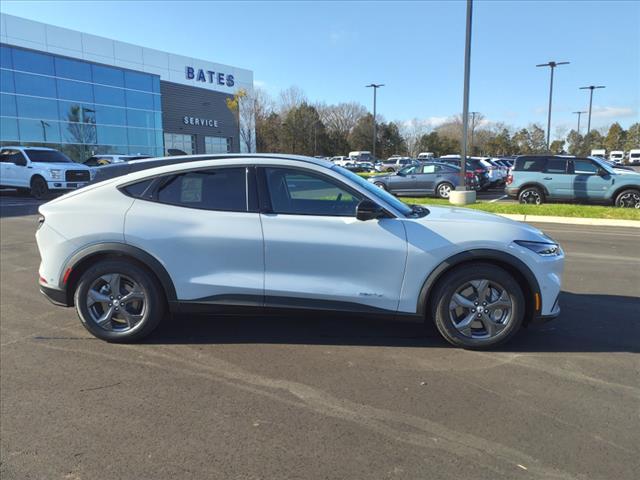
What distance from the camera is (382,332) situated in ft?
15.3

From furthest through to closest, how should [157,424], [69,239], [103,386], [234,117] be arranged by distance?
[234,117] < [69,239] < [103,386] < [157,424]

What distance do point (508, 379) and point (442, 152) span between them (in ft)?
296

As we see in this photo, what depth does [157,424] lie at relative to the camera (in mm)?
3080

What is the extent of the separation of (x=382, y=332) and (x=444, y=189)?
15.7 meters

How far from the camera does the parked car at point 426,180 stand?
19.3 m

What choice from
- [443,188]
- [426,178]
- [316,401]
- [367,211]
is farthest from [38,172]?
[316,401]

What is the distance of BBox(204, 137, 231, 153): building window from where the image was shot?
5522 centimetres

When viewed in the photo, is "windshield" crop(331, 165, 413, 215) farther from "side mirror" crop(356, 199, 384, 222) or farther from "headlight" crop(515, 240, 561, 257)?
Answer: "headlight" crop(515, 240, 561, 257)

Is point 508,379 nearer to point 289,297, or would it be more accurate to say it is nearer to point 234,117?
point 289,297

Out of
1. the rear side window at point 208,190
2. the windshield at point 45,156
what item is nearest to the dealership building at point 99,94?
the windshield at point 45,156

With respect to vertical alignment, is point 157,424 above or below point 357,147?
below

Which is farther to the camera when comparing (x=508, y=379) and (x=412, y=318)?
(x=412, y=318)

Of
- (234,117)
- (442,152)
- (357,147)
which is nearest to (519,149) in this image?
(442,152)

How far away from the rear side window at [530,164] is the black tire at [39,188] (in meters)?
17.8
